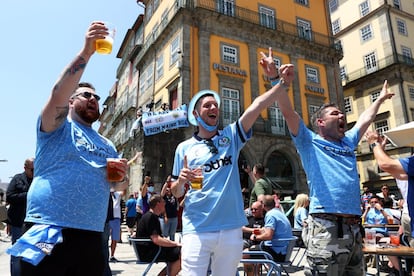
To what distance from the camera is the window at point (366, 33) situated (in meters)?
29.1

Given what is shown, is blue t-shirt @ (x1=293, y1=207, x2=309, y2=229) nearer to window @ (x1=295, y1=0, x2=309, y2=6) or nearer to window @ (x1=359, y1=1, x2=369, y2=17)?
window @ (x1=295, y1=0, x2=309, y2=6)

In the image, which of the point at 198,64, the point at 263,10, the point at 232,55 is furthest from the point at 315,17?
the point at 198,64

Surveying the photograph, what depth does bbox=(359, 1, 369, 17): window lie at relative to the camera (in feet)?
97.5

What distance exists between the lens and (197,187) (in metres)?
2.35

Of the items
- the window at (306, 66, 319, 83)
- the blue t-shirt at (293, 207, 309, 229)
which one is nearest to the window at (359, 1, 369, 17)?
the window at (306, 66, 319, 83)

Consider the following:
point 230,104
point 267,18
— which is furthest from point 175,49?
point 267,18

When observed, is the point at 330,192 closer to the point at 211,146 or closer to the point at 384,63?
the point at 211,146

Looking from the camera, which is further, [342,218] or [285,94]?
[285,94]

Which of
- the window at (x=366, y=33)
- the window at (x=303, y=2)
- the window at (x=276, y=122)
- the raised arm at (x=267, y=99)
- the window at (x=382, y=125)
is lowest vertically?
the raised arm at (x=267, y=99)

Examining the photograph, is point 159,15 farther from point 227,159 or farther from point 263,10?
point 227,159

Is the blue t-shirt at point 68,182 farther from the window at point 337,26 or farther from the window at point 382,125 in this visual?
the window at point 337,26

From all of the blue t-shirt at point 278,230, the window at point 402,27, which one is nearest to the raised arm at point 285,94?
the blue t-shirt at point 278,230

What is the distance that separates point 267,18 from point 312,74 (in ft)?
16.7

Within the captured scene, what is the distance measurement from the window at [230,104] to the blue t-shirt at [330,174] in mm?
15205
